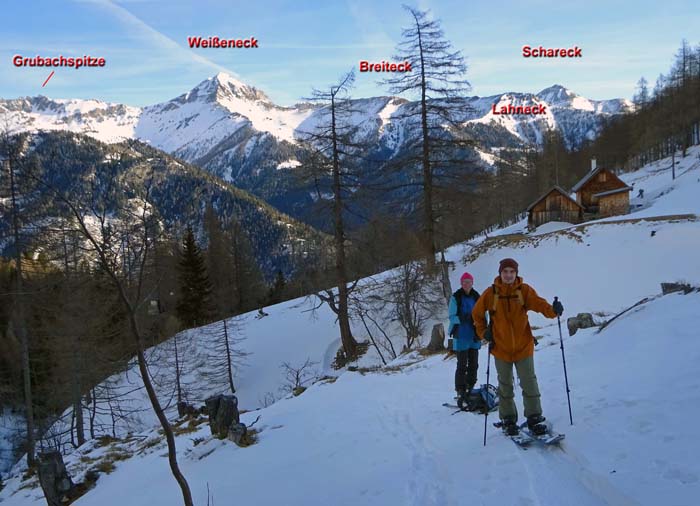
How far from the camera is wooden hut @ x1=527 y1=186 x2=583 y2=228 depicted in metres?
34.1

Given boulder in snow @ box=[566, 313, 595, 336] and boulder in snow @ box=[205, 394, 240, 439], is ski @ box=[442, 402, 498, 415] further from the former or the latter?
boulder in snow @ box=[566, 313, 595, 336]

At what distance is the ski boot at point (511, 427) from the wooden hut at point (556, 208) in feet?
Answer: 109

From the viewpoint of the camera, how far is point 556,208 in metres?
34.8

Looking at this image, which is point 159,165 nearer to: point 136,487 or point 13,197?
point 136,487

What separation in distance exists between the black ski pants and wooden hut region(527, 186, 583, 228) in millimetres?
31813

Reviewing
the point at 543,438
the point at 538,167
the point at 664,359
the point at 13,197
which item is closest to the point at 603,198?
the point at 538,167

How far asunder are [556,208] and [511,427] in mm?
33945

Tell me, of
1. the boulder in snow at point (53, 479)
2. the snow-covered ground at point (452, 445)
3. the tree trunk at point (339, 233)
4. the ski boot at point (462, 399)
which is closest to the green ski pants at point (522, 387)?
the snow-covered ground at point (452, 445)

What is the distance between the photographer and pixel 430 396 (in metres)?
8.00

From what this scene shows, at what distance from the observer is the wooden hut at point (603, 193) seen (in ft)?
114

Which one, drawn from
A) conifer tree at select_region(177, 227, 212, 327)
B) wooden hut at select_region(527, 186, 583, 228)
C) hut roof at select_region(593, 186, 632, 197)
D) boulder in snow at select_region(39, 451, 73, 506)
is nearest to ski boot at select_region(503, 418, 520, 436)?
boulder in snow at select_region(39, 451, 73, 506)

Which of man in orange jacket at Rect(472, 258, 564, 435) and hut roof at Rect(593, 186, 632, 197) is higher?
hut roof at Rect(593, 186, 632, 197)

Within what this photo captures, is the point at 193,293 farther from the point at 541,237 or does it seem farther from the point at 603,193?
the point at 603,193

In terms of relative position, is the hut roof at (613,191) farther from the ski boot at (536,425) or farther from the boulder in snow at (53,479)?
the boulder in snow at (53,479)
